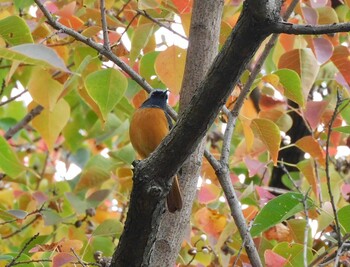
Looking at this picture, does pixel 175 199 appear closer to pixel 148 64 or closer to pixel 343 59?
pixel 148 64

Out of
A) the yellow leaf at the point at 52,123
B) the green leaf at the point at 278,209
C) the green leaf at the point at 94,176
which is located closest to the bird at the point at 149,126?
the green leaf at the point at 94,176

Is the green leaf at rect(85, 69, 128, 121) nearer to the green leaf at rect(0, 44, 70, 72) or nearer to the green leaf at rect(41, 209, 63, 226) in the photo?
the green leaf at rect(41, 209, 63, 226)

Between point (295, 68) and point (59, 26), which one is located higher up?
point (295, 68)

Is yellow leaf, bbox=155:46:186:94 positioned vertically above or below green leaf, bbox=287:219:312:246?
above

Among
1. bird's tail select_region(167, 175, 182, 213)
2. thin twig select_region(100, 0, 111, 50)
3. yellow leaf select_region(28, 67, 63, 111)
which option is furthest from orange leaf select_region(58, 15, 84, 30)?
bird's tail select_region(167, 175, 182, 213)

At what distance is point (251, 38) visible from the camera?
175cm

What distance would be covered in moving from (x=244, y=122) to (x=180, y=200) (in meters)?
0.74

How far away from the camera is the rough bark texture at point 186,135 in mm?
1730

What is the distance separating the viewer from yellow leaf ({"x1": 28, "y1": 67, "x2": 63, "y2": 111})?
3.03 m

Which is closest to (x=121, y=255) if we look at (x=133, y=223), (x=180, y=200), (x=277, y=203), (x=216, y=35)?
(x=133, y=223)

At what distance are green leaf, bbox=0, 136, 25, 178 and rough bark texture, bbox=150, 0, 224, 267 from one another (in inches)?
32.5

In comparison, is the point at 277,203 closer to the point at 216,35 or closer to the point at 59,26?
the point at 216,35

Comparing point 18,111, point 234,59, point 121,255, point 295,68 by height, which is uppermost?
point 18,111

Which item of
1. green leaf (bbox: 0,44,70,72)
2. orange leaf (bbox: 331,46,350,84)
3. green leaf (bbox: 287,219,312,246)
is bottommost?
green leaf (bbox: 0,44,70,72)
